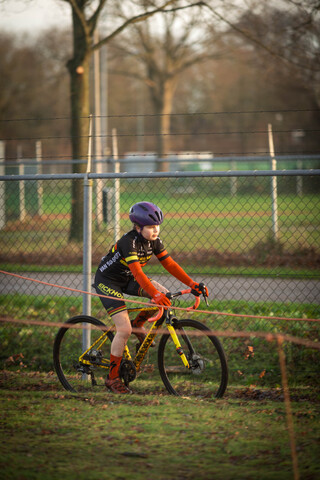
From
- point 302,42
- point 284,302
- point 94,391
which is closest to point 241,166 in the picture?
point 302,42

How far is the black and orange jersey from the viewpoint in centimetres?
509

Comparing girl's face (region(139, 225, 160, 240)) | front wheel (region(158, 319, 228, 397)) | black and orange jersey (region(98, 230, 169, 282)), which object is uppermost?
girl's face (region(139, 225, 160, 240))

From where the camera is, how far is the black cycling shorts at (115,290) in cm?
525

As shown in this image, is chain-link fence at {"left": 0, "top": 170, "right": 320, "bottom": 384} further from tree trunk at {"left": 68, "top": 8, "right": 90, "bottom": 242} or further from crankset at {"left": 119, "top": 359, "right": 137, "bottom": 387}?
tree trunk at {"left": 68, "top": 8, "right": 90, "bottom": 242}

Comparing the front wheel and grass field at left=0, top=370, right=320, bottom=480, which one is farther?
the front wheel

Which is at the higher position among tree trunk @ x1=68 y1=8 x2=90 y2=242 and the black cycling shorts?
tree trunk @ x1=68 y1=8 x2=90 y2=242

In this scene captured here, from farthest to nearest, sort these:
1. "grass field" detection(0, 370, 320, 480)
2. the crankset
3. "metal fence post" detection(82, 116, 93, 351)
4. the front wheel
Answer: "metal fence post" detection(82, 116, 93, 351) → the crankset → the front wheel → "grass field" detection(0, 370, 320, 480)

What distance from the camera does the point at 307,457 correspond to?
3820 mm

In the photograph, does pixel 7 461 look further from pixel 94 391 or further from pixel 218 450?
pixel 94 391

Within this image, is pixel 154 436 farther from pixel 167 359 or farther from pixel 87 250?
pixel 167 359

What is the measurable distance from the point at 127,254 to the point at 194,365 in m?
1.13

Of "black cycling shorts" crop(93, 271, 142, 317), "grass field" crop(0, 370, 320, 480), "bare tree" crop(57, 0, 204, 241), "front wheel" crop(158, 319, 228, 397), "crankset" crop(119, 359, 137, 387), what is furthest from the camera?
"bare tree" crop(57, 0, 204, 241)

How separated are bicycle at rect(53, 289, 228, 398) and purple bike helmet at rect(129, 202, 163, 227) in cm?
65

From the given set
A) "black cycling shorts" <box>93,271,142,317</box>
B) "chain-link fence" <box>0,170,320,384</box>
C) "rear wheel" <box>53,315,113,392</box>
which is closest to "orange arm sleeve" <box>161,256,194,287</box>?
"black cycling shorts" <box>93,271,142,317</box>
